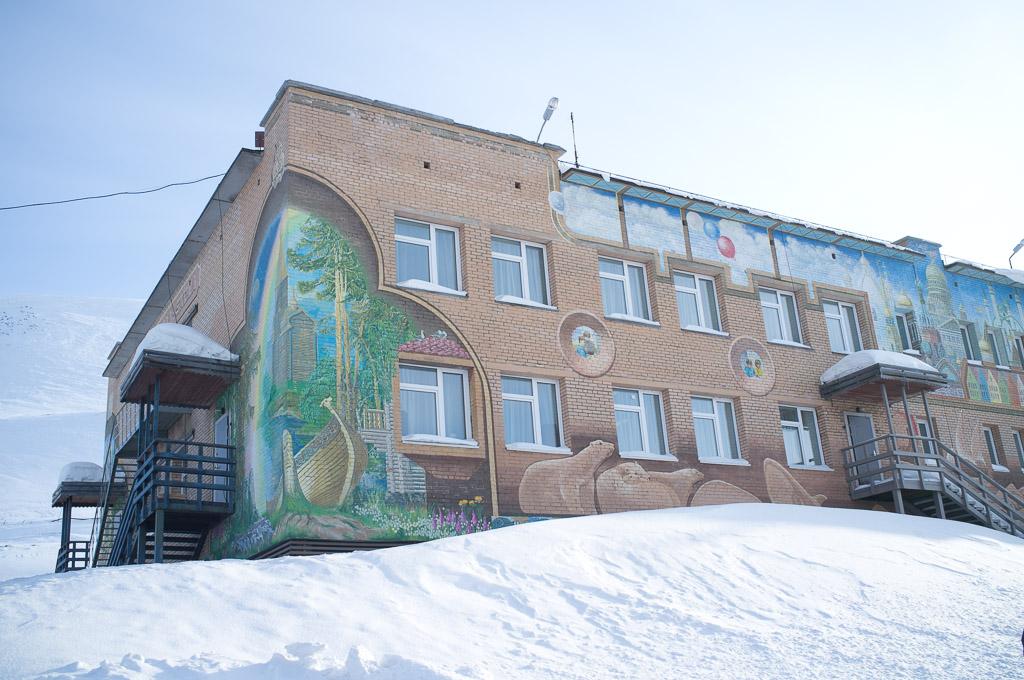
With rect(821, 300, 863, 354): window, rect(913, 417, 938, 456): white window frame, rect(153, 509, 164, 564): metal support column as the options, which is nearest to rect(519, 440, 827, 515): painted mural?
rect(821, 300, 863, 354): window

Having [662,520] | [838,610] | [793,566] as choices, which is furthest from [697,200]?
[838,610]

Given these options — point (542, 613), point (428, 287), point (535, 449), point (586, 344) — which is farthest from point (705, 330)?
point (542, 613)

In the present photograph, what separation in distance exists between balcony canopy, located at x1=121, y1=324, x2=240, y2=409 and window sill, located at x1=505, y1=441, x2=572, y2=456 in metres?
5.06

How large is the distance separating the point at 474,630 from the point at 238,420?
995 centimetres

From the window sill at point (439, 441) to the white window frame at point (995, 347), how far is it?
52.6 ft

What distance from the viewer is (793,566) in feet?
39.4

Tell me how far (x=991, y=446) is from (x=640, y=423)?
1081cm

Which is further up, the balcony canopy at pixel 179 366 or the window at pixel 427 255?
the window at pixel 427 255

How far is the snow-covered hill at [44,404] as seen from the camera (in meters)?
42.3

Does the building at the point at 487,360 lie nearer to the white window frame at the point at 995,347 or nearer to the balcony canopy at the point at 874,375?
the balcony canopy at the point at 874,375

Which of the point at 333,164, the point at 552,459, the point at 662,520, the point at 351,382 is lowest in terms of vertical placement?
the point at 662,520

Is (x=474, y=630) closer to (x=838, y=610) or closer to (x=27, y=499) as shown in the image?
(x=838, y=610)

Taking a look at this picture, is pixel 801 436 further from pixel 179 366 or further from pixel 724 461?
pixel 179 366

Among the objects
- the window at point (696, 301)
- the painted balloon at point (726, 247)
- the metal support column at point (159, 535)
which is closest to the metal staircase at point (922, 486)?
the window at point (696, 301)
